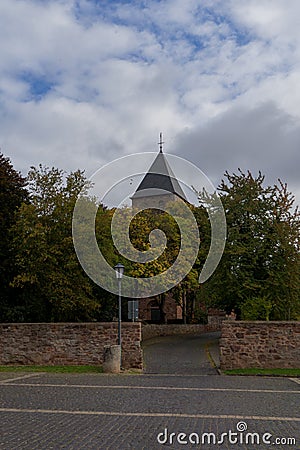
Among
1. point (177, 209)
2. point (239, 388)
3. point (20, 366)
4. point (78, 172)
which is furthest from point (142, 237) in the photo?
point (239, 388)

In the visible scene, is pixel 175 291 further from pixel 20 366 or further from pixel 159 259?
pixel 20 366

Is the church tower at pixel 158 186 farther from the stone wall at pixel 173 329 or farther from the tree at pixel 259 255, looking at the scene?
the tree at pixel 259 255

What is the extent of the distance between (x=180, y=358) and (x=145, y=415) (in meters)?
16.0

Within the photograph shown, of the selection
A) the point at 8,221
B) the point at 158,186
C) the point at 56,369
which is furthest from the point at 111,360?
the point at 158,186

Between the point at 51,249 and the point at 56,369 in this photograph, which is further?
the point at 51,249

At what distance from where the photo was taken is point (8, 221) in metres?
26.0

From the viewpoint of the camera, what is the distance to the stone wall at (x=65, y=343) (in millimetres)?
19172

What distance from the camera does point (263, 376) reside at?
57.9ft

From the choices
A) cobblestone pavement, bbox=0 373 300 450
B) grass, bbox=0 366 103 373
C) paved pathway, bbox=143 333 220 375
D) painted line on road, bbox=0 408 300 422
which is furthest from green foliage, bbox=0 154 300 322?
painted line on road, bbox=0 408 300 422

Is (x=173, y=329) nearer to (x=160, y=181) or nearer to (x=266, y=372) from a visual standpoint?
(x=160, y=181)

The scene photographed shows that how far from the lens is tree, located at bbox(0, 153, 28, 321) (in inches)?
1000

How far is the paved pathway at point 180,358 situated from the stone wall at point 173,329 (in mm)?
3384

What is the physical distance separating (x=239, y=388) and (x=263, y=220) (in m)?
11.8

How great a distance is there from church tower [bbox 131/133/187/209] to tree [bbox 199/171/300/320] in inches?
1091
